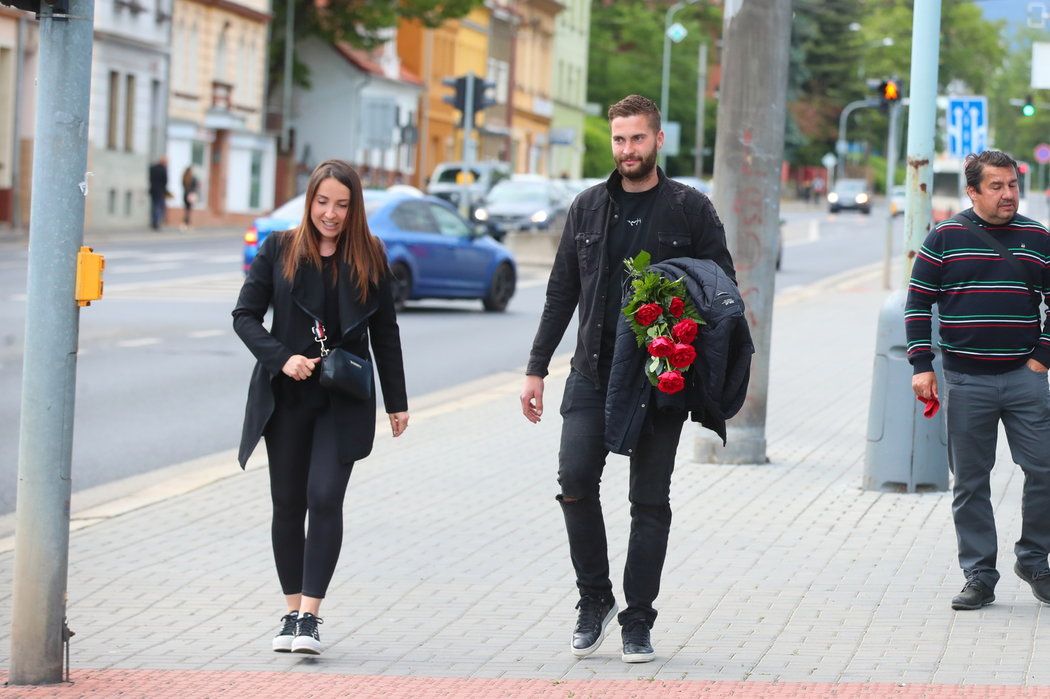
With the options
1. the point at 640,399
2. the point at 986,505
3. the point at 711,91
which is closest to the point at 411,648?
the point at 640,399

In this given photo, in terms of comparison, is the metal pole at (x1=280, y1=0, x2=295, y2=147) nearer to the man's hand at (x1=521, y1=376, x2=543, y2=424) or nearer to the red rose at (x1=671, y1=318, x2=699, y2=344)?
the man's hand at (x1=521, y1=376, x2=543, y2=424)

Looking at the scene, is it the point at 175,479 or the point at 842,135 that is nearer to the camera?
the point at 175,479

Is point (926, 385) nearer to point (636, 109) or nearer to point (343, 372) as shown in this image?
point (636, 109)

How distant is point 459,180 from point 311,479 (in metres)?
44.0

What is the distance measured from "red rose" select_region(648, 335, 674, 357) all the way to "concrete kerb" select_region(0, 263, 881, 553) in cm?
361

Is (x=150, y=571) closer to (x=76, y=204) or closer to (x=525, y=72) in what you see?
(x=76, y=204)

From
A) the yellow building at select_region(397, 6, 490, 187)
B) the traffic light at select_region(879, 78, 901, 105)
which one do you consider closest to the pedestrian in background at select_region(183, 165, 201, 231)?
the traffic light at select_region(879, 78, 901, 105)

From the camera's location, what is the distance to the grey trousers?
7438mm

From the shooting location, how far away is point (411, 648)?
22.2 feet

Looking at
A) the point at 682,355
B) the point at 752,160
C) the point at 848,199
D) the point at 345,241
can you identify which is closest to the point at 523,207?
the point at 752,160

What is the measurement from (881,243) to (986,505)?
51.0 metres

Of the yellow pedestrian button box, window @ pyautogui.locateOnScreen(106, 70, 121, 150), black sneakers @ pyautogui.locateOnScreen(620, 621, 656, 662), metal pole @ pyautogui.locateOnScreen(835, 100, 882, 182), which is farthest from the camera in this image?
metal pole @ pyautogui.locateOnScreen(835, 100, 882, 182)

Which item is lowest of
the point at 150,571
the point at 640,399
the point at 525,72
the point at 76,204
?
the point at 150,571

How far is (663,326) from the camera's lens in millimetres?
6285
